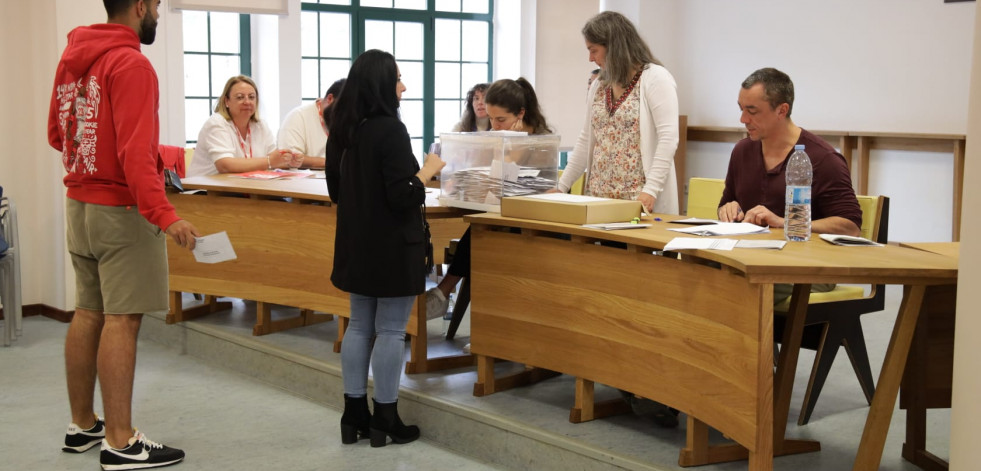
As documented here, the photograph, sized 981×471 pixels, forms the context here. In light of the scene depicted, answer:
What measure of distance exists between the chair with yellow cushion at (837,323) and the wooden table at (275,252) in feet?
4.52

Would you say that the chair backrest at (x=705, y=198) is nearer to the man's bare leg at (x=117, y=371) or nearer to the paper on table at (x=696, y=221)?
the paper on table at (x=696, y=221)

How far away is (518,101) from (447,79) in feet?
14.1

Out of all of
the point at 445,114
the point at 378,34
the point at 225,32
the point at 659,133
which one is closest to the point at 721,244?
the point at 659,133

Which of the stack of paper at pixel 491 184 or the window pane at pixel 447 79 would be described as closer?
the stack of paper at pixel 491 184

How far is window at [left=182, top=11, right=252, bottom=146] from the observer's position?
7047 mm

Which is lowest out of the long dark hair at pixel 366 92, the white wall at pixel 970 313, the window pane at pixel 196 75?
the white wall at pixel 970 313

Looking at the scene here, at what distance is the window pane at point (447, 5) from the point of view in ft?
28.0

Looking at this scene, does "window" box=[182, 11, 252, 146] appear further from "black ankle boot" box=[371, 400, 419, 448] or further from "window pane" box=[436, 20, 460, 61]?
"black ankle boot" box=[371, 400, 419, 448]

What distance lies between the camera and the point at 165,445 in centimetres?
365

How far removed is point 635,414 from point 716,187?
1151 millimetres

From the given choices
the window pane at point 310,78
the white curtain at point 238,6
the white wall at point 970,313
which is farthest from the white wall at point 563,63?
the white wall at point 970,313

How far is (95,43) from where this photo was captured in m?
3.23

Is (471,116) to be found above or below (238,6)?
below

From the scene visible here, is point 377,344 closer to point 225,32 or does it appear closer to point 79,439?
point 79,439
